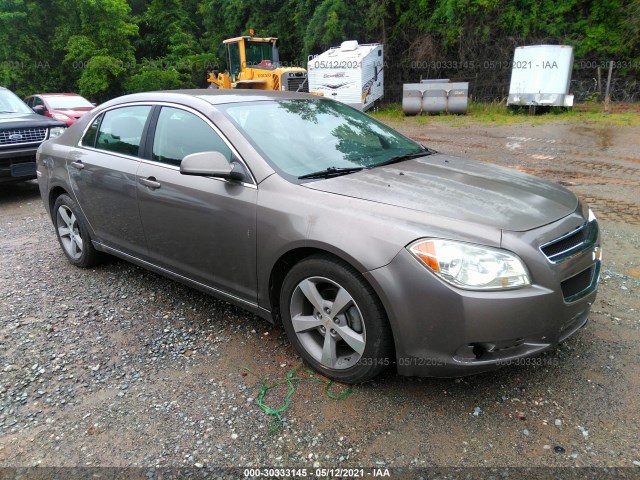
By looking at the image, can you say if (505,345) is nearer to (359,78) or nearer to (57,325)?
(57,325)

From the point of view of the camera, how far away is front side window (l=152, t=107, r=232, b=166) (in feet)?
10.8

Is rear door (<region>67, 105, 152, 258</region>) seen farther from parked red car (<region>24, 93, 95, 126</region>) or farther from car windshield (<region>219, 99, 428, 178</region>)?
parked red car (<region>24, 93, 95, 126</region>)

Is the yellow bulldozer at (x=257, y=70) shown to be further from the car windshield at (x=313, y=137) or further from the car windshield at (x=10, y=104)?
the car windshield at (x=313, y=137)

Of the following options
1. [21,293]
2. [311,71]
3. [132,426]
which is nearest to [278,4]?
[311,71]

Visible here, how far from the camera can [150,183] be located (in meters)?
3.53

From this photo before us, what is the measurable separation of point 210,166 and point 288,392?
56.4 inches

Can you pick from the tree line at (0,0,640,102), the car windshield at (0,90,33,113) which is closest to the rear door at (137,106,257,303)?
the car windshield at (0,90,33,113)

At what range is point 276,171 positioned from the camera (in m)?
2.98

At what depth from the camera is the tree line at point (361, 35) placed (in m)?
18.6

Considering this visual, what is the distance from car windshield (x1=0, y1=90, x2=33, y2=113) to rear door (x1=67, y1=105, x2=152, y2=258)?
560 centimetres

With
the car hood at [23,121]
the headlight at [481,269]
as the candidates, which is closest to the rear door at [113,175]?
the headlight at [481,269]

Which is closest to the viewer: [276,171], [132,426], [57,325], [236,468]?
[236,468]

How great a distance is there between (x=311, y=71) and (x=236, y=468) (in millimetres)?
18419

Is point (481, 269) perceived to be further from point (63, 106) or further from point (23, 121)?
point (63, 106)
